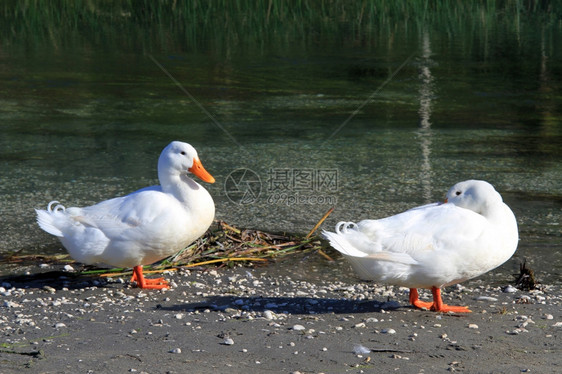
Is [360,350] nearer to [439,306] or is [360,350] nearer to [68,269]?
[439,306]

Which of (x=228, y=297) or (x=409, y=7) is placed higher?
(x=409, y=7)

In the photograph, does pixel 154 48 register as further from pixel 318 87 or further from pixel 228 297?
pixel 228 297

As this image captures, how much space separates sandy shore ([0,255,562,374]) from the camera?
14.2 feet

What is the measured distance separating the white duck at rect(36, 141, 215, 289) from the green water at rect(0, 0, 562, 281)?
991mm

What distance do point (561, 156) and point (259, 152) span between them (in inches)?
144

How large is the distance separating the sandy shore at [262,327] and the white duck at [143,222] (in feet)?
0.89

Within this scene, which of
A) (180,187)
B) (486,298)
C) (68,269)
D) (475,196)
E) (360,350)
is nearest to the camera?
(360,350)

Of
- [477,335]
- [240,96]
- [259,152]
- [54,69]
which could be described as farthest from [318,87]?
[477,335]

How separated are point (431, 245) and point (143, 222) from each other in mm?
2063

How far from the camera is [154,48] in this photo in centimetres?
1727

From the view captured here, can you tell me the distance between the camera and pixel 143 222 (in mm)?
5754

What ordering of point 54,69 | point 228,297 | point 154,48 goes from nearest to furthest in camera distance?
point 228,297
point 54,69
point 154,48

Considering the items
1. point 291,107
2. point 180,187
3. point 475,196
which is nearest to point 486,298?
point 475,196

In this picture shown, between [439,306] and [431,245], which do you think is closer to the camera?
[431,245]
